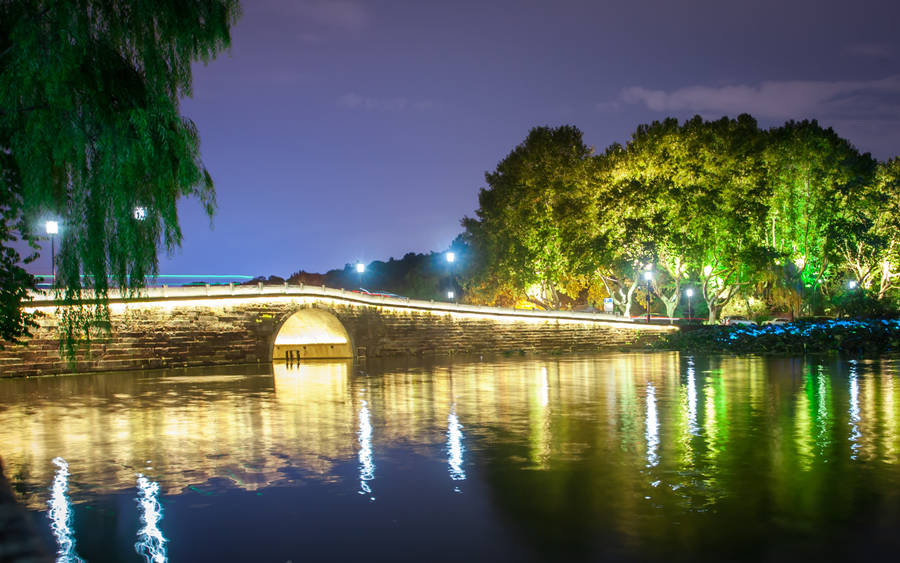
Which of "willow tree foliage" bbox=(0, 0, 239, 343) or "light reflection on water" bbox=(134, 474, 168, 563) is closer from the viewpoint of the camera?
"light reflection on water" bbox=(134, 474, 168, 563)

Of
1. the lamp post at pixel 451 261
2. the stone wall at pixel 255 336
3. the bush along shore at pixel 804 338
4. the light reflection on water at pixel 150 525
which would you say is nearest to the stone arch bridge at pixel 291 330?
the stone wall at pixel 255 336

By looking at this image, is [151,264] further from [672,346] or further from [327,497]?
[672,346]

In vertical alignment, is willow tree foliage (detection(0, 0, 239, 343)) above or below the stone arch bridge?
above

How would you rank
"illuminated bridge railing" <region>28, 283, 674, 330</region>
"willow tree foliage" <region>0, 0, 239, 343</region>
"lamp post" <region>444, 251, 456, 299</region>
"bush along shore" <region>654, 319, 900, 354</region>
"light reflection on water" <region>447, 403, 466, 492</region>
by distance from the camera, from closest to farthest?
"willow tree foliage" <region>0, 0, 239, 343</region> < "light reflection on water" <region>447, 403, 466, 492</region> < "illuminated bridge railing" <region>28, 283, 674, 330</region> < "bush along shore" <region>654, 319, 900, 354</region> < "lamp post" <region>444, 251, 456, 299</region>

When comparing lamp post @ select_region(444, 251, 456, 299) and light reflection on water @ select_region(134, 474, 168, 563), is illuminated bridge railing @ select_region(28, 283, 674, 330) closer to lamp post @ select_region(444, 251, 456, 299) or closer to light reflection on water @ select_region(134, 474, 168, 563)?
lamp post @ select_region(444, 251, 456, 299)

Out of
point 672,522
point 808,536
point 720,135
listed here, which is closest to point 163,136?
point 672,522

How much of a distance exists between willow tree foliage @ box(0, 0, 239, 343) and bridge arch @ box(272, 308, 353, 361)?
117 feet

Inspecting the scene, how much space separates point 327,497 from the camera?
10.0 m

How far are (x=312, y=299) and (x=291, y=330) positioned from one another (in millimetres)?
10273

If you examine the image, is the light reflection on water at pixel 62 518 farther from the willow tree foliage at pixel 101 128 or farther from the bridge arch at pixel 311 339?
the bridge arch at pixel 311 339

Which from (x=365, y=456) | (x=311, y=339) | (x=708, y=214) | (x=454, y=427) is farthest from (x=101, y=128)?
(x=708, y=214)

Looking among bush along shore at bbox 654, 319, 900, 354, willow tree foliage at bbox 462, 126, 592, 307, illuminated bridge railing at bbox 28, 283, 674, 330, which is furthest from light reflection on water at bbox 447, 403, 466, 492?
willow tree foliage at bbox 462, 126, 592, 307

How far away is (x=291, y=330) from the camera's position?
176 ft

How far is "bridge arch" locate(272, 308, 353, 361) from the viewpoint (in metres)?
49.1
